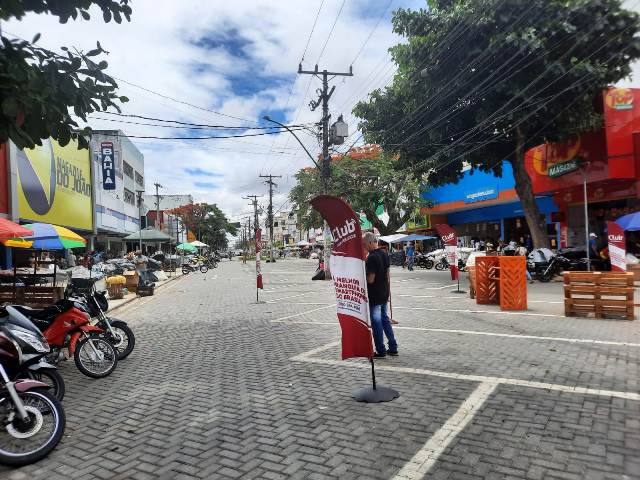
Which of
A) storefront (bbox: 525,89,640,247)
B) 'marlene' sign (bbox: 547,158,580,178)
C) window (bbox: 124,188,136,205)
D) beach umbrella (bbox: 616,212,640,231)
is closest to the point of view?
beach umbrella (bbox: 616,212,640,231)

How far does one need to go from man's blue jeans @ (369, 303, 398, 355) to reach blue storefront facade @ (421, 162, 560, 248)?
2228 centimetres

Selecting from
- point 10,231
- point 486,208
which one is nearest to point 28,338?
point 10,231

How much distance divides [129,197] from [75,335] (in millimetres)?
42520

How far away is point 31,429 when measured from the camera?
408 centimetres

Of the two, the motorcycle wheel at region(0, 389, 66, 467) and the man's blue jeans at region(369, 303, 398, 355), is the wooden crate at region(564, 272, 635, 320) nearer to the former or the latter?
the man's blue jeans at region(369, 303, 398, 355)

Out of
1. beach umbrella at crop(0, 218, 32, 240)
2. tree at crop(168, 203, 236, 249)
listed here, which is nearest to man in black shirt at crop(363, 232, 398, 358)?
beach umbrella at crop(0, 218, 32, 240)

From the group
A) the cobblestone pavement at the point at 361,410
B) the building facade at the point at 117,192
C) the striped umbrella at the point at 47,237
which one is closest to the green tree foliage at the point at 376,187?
the building facade at the point at 117,192

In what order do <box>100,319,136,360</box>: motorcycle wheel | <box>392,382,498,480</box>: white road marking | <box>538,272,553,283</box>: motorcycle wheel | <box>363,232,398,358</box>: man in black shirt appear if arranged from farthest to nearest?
<box>538,272,553,283</box>: motorcycle wheel < <box>100,319,136,360</box>: motorcycle wheel < <box>363,232,398,358</box>: man in black shirt < <box>392,382,498,480</box>: white road marking

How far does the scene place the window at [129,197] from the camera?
44.0 m

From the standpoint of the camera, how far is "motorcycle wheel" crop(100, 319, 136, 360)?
7379 millimetres

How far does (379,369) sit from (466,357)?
140cm

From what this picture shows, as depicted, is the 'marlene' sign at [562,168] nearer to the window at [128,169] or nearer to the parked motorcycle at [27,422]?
the parked motorcycle at [27,422]

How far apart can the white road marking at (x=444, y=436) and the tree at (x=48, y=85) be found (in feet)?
14.2

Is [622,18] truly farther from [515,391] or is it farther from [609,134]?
[515,391]
